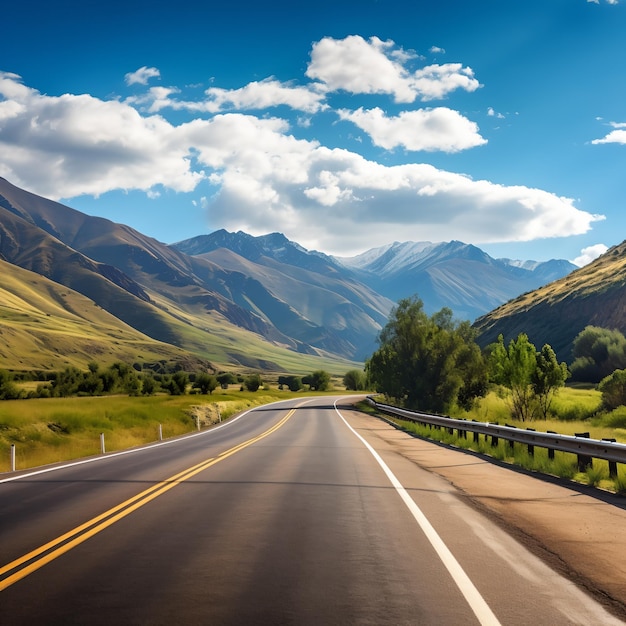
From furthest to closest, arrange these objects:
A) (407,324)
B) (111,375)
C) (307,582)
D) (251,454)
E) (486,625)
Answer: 1. (111,375)
2. (407,324)
3. (251,454)
4. (307,582)
5. (486,625)

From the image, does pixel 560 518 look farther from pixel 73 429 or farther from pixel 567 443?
pixel 73 429

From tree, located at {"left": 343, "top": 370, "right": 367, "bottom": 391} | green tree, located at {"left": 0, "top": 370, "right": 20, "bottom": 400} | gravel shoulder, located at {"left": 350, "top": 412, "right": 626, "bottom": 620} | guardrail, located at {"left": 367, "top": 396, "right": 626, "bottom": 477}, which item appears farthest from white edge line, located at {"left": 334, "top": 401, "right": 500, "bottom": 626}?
tree, located at {"left": 343, "top": 370, "right": 367, "bottom": 391}

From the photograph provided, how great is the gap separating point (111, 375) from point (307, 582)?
280 ft

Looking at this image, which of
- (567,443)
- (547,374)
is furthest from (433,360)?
(567,443)

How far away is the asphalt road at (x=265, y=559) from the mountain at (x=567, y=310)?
10252 centimetres

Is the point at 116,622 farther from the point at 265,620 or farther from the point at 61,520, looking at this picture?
the point at 61,520

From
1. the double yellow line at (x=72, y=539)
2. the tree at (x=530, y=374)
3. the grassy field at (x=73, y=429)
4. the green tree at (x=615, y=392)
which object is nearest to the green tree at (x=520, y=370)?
the tree at (x=530, y=374)

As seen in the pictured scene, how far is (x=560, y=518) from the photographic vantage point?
9.14m

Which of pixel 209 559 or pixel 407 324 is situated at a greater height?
pixel 407 324

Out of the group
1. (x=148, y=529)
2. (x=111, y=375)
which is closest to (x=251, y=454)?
(x=148, y=529)

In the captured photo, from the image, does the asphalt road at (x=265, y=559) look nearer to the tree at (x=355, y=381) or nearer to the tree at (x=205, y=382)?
the tree at (x=205, y=382)

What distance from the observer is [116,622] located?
479 cm

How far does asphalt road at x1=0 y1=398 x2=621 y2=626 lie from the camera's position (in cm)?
508

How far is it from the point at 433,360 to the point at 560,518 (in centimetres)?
5275
